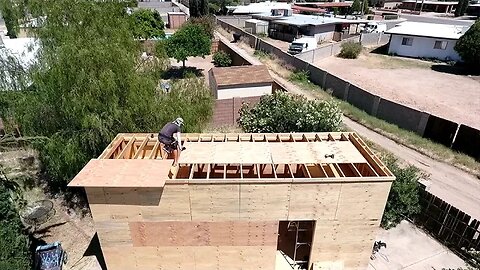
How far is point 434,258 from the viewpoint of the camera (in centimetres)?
1189

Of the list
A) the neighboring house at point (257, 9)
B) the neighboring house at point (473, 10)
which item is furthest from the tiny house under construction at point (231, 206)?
the neighboring house at point (473, 10)

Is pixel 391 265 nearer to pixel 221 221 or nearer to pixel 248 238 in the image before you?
pixel 248 238

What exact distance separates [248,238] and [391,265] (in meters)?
5.57

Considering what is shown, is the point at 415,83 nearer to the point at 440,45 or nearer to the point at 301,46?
the point at 440,45

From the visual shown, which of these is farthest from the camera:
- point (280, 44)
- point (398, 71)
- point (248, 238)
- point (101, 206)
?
point (280, 44)

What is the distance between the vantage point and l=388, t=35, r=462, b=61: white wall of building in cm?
3853

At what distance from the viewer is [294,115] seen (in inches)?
681

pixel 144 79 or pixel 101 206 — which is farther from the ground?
pixel 144 79

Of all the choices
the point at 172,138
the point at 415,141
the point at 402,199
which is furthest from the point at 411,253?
the point at 415,141

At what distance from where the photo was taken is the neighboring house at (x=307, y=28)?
147ft

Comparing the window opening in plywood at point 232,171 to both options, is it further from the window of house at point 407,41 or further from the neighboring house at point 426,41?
the window of house at point 407,41

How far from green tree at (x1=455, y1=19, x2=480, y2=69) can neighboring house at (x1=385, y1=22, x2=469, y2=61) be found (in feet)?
8.96

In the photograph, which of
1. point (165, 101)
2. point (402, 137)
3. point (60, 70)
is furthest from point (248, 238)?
point (402, 137)

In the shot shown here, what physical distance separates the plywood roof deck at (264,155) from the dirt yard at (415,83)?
16.2 m
